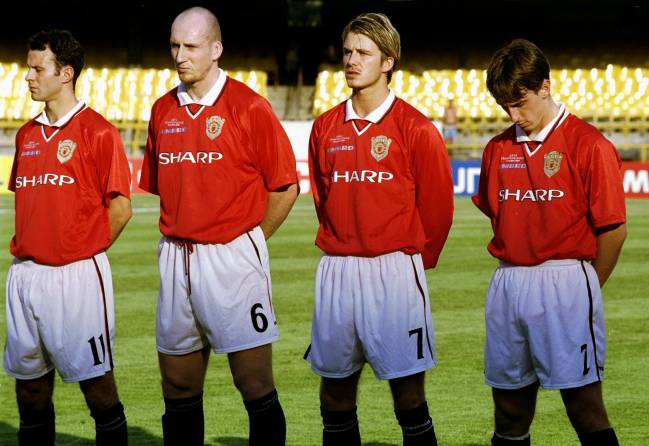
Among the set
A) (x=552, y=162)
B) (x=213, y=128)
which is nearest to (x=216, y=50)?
(x=213, y=128)

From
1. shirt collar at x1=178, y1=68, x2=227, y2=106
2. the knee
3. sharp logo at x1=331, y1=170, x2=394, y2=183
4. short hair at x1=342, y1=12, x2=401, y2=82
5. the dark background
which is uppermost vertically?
the dark background

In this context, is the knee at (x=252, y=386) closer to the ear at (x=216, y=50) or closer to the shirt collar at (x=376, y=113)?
the shirt collar at (x=376, y=113)

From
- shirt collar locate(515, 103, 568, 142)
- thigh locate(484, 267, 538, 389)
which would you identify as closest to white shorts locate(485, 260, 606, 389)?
thigh locate(484, 267, 538, 389)

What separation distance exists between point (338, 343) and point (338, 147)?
2.62ft

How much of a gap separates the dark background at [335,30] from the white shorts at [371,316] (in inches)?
1119

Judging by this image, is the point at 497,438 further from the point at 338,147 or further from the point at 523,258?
the point at 338,147

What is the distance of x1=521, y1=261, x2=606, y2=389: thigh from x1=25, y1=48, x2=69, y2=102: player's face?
2.20 meters

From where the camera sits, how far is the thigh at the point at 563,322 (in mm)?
4621

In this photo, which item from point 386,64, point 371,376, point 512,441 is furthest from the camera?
point 371,376

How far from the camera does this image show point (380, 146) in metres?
4.98

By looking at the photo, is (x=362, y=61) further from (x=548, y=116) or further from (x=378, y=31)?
(x=548, y=116)

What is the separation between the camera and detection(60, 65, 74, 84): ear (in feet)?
17.3

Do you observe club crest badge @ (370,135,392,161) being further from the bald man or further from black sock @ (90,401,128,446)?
black sock @ (90,401,128,446)

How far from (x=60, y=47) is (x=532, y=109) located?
6.69 feet
